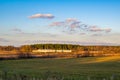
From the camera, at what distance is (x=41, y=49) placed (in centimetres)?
13225

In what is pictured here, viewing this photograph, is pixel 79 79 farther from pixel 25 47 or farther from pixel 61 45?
pixel 61 45

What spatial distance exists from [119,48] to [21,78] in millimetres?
119579

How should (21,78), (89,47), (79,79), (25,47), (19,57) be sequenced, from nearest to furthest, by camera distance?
(21,78) < (79,79) < (19,57) < (25,47) < (89,47)

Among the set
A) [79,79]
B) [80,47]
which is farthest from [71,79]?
[80,47]

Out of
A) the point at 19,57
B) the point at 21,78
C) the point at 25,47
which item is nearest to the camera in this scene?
the point at 21,78

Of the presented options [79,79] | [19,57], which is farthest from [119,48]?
[79,79]

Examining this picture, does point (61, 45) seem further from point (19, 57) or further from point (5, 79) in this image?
point (5, 79)

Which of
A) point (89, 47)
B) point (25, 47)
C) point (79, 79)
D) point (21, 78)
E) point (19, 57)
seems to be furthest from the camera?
point (89, 47)

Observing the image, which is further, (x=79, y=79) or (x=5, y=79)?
(x=79, y=79)

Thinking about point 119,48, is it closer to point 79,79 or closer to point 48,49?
point 48,49

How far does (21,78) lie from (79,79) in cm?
1222

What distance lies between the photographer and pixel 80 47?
135250 millimetres

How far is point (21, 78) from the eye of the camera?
14.7m

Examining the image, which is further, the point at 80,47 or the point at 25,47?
the point at 80,47
